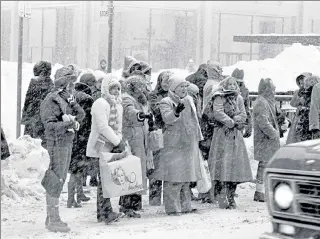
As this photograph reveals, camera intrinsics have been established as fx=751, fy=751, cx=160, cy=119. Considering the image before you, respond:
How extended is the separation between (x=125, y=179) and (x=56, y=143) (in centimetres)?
88

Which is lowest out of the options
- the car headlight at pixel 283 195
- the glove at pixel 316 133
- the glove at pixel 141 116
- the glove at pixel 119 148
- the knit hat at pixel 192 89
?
the car headlight at pixel 283 195

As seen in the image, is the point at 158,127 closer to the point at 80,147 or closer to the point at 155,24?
the point at 80,147

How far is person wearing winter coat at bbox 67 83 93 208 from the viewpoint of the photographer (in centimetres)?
891

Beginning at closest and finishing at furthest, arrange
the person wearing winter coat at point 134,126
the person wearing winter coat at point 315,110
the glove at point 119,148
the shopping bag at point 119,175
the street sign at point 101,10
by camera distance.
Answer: the shopping bag at point 119,175 < the glove at point 119,148 < the person wearing winter coat at point 134,126 < the person wearing winter coat at point 315,110 < the street sign at point 101,10

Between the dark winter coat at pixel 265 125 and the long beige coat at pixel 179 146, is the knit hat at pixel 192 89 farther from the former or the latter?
the dark winter coat at pixel 265 125

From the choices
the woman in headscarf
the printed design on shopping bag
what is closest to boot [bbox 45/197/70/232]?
the printed design on shopping bag

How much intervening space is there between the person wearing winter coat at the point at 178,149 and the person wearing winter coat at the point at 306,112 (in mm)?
2021

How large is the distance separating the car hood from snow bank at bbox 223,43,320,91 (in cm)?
1609

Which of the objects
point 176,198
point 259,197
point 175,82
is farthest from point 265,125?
point 176,198

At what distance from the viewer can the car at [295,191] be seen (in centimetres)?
466

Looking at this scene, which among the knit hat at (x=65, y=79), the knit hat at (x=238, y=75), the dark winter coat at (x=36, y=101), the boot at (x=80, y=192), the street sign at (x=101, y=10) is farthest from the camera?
the knit hat at (x=238, y=75)

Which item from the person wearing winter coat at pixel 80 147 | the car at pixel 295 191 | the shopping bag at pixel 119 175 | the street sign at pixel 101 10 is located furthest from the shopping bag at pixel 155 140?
the car at pixel 295 191

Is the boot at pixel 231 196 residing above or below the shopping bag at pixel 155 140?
below

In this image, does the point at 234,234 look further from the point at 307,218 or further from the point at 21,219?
the point at 307,218
